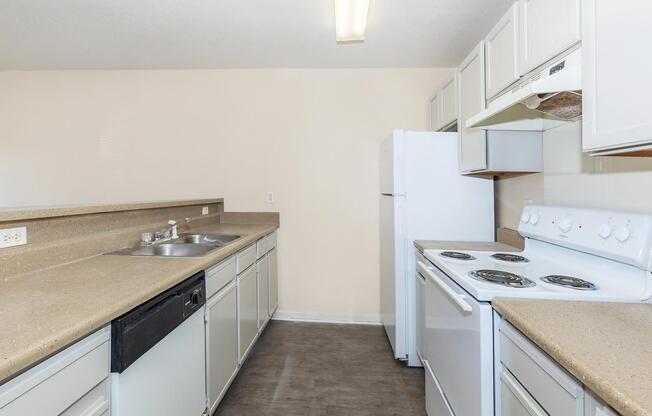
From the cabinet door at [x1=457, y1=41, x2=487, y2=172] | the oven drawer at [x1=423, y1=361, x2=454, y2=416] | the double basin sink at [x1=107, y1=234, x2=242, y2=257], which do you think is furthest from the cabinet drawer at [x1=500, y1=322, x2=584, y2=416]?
the double basin sink at [x1=107, y1=234, x2=242, y2=257]

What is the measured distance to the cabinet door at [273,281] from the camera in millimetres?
2683

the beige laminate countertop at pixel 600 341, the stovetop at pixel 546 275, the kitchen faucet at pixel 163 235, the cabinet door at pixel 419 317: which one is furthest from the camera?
the cabinet door at pixel 419 317

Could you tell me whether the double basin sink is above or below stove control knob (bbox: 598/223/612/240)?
below

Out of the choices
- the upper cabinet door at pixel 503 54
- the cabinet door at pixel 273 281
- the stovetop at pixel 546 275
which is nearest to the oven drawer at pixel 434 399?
the stovetop at pixel 546 275

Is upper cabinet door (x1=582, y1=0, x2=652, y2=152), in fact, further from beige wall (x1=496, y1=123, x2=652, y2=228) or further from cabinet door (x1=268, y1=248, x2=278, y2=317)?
cabinet door (x1=268, y1=248, x2=278, y2=317)

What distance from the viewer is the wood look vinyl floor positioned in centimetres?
175

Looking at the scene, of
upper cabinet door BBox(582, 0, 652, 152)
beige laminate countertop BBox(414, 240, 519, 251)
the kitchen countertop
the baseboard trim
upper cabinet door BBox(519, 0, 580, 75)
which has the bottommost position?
the baseboard trim

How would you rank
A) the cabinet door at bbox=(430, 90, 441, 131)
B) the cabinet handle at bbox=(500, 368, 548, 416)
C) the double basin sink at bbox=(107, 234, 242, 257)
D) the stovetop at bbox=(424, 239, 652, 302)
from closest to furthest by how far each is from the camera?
Result: the cabinet handle at bbox=(500, 368, 548, 416)
the stovetop at bbox=(424, 239, 652, 302)
the double basin sink at bbox=(107, 234, 242, 257)
the cabinet door at bbox=(430, 90, 441, 131)

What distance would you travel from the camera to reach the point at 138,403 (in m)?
0.98

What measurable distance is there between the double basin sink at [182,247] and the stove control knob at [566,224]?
1.74 meters

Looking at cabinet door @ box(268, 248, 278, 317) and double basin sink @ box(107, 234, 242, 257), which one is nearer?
double basin sink @ box(107, 234, 242, 257)

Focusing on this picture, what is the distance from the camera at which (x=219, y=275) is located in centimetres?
159

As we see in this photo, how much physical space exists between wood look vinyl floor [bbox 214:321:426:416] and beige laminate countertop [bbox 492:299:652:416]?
1183 mm

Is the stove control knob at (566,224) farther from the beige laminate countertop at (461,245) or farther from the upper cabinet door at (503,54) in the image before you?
the upper cabinet door at (503,54)
